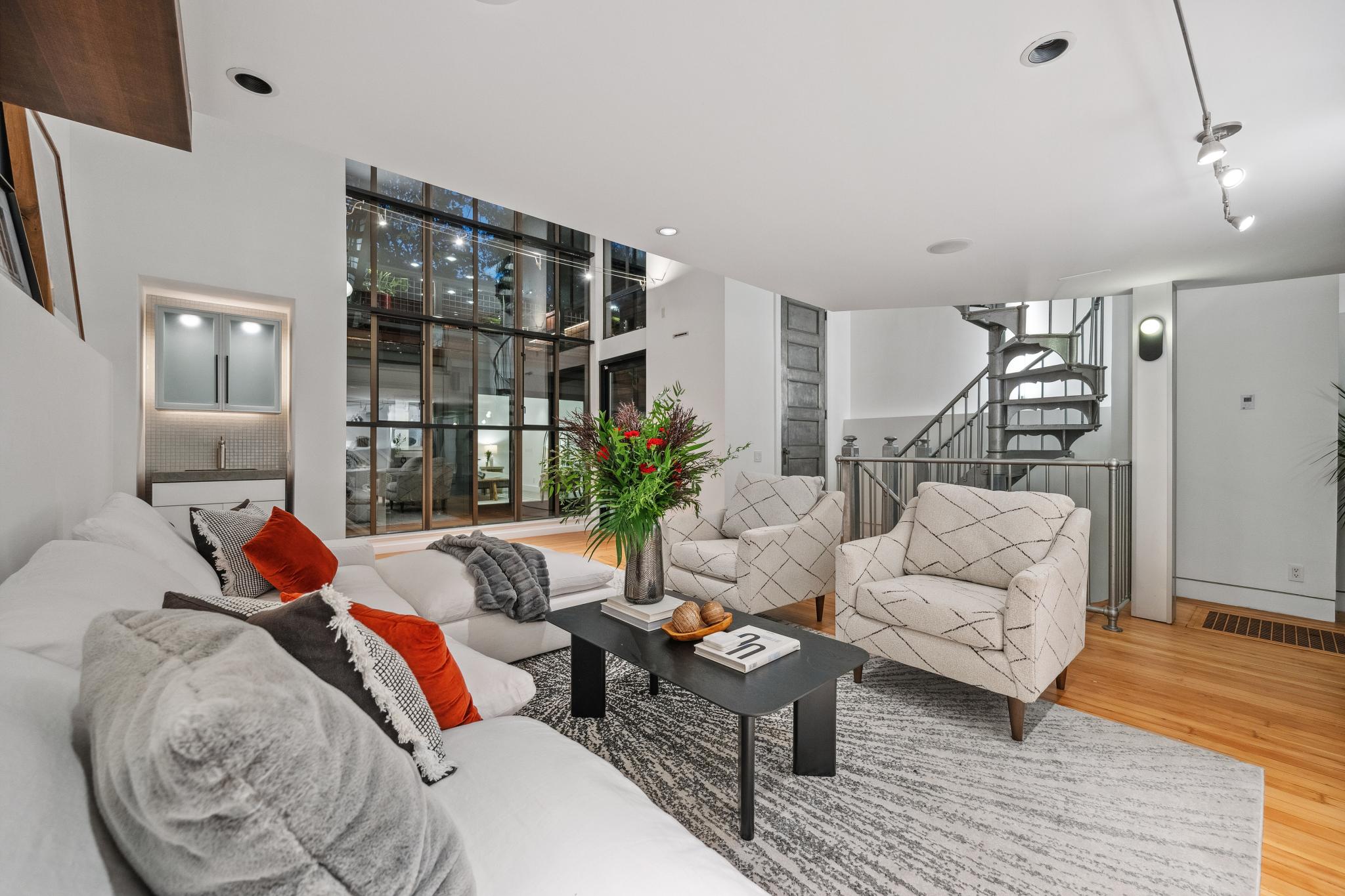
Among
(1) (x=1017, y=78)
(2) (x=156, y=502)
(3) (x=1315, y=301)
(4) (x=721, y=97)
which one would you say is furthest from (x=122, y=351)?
(3) (x=1315, y=301)

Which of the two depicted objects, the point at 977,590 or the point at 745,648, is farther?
the point at 977,590

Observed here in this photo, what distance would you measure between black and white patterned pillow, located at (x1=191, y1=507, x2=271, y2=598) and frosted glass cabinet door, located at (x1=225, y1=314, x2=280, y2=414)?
234 centimetres

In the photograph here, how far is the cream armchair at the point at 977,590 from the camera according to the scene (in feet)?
7.06

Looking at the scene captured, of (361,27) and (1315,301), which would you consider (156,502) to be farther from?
(1315,301)

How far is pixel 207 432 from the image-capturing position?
171 inches

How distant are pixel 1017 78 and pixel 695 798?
7.98ft

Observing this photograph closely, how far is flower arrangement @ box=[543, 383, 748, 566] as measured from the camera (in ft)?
6.96

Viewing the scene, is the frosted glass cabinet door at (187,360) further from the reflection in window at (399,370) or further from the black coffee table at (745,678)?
the black coffee table at (745,678)

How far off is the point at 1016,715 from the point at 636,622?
1.46 metres

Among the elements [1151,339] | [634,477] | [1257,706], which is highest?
[1151,339]

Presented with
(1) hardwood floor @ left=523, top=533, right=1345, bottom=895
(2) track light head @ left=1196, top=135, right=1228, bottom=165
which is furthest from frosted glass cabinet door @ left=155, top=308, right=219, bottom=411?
(2) track light head @ left=1196, top=135, right=1228, bottom=165

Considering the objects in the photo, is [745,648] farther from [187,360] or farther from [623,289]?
[623,289]

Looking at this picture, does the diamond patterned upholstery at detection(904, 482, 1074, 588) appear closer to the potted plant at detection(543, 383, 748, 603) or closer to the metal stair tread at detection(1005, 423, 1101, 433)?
the potted plant at detection(543, 383, 748, 603)

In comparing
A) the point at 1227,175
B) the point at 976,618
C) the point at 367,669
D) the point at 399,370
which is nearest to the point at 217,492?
the point at 399,370
